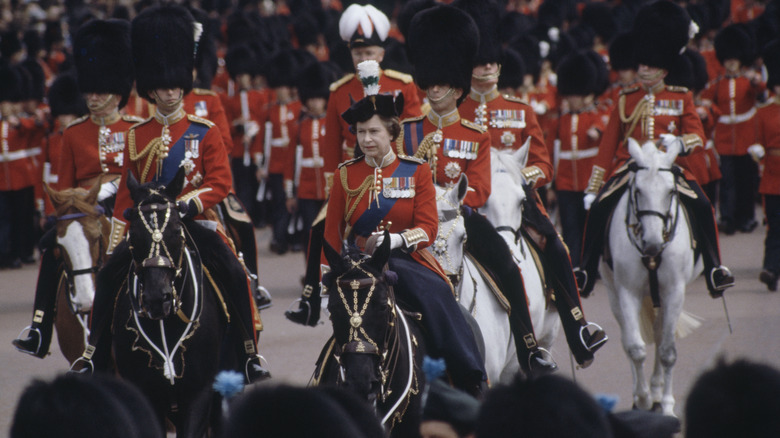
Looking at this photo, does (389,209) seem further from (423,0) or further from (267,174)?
(267,174)

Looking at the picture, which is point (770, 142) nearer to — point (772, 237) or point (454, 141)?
point (772, 237)

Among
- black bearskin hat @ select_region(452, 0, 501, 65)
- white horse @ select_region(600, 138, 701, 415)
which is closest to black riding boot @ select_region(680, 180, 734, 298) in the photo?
white horse @ select_region(600, 138, 701, 415)

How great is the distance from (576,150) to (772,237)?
2.17 meters

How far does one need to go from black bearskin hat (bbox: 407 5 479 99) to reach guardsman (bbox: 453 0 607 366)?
47 cm

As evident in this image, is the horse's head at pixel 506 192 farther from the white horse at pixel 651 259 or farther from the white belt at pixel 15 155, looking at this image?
the white belt at pixel 15 155

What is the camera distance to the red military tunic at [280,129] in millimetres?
13898

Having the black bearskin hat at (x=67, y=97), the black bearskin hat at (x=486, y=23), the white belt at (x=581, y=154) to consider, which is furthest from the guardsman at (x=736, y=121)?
the black bearskin hat at (x=67, y=97)

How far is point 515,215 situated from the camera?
6.49 metres

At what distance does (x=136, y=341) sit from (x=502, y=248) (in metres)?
1.81

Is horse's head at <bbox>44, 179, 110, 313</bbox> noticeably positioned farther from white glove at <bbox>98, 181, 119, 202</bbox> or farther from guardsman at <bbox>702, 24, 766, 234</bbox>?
guardsman at <bbox>702, 24, 766, 234</bbox>

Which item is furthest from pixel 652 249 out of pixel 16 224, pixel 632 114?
pixel 16 224

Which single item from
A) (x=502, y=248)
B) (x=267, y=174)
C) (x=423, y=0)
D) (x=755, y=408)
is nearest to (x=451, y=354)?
(x=502, y=248)

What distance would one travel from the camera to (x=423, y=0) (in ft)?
26.1

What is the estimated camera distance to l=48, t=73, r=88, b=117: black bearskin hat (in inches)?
412
